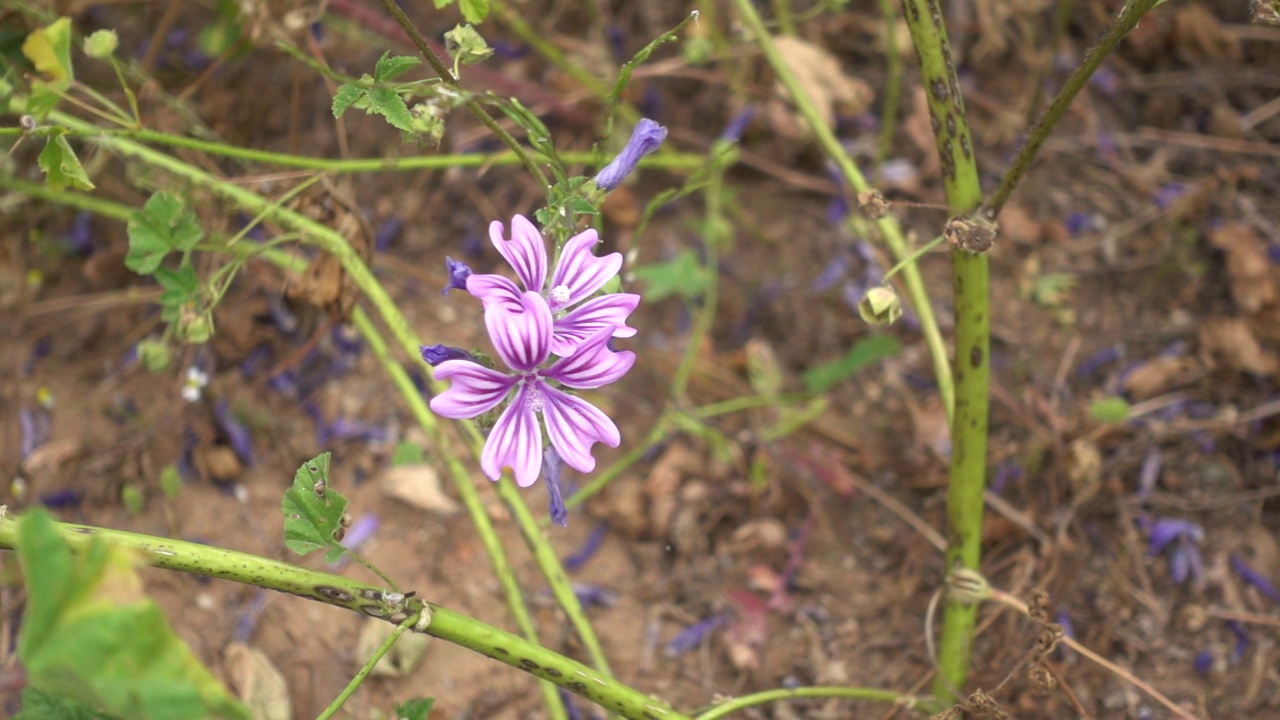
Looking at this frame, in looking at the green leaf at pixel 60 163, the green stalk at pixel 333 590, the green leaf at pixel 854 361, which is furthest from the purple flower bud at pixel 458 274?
the green leaf at pixel 854 361

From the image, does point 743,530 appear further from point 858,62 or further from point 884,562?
point 858,62

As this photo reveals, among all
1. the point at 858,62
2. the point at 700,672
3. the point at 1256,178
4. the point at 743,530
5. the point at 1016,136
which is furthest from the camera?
the point at 858,62

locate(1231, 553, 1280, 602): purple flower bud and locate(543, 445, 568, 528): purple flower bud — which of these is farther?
locate(1231, 553, 1280, 602): purple flower bud

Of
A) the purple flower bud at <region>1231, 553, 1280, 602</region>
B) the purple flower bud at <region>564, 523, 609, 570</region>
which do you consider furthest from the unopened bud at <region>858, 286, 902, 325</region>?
the purple flower bud at <region>1231, 553, 1280, 602</region>

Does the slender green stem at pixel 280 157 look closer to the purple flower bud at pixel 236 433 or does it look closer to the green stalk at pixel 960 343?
the green stalk at pixel 960 343

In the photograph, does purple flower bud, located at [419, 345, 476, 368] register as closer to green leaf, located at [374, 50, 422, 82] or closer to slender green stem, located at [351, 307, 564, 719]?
green leaf, located at [374, 50, 422, 82]

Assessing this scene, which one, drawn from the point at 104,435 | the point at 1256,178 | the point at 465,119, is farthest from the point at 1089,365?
the point at 104,435

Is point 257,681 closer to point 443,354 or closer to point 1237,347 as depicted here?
point 443,354
